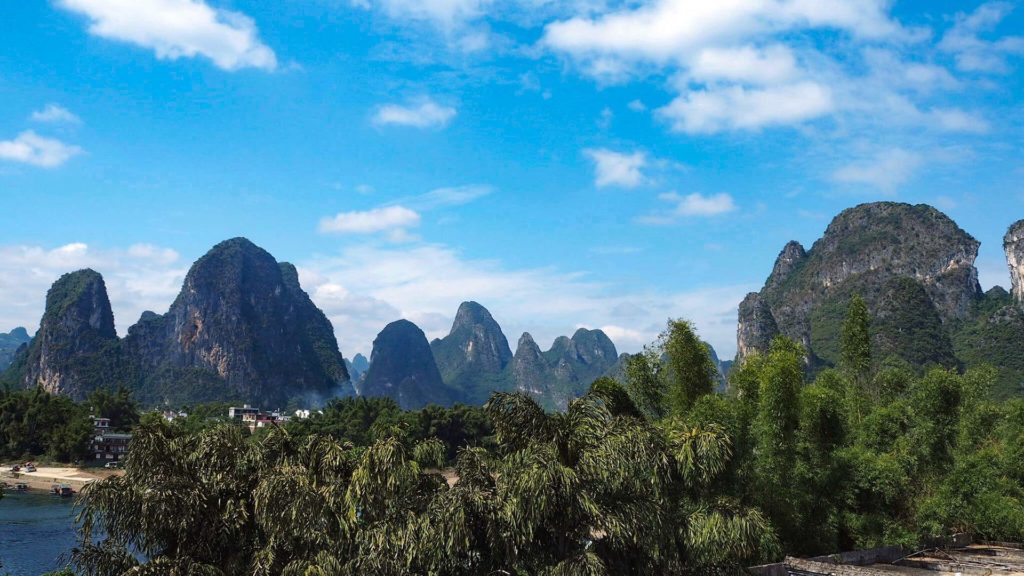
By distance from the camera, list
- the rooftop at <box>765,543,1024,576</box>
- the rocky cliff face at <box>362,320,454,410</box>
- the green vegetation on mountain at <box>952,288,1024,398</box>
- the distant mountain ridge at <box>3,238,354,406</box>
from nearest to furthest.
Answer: the rooftop at <box>765,543,1024,576</box>, the green vegetation on mountain at <box>952,288,1024,398</box>, the distant mountain ridge at <box>3,238,354,406</box>, the rocky cliff face at <box>362,320,454,410</box>

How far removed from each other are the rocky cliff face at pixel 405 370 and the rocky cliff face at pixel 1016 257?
109 meters

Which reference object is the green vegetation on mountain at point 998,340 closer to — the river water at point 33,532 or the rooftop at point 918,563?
the rooftop at point 918,563

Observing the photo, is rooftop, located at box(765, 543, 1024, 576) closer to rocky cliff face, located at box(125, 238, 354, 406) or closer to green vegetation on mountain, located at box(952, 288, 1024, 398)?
green vegetation on mountain, located at box(952, 288, 1024, 398)

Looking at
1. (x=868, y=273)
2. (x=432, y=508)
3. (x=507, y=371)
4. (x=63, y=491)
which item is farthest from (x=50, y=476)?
(x=507, y=371)

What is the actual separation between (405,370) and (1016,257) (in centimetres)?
11613

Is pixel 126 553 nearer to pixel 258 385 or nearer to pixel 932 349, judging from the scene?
pixel 932 349

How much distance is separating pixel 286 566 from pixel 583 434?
4422 mm

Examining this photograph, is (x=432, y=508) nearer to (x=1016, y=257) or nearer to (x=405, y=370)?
(x=1016, y=257)

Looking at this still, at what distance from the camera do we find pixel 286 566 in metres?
9.86

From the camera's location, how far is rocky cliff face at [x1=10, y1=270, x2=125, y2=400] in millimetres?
108438

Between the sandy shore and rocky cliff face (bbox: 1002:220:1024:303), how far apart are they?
106 meters

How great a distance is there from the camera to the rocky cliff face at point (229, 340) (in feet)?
397

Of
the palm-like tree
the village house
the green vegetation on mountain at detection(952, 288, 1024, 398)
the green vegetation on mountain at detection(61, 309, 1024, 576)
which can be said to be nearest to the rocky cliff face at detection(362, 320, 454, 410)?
the village house

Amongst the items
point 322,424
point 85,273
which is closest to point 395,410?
point 322,424
